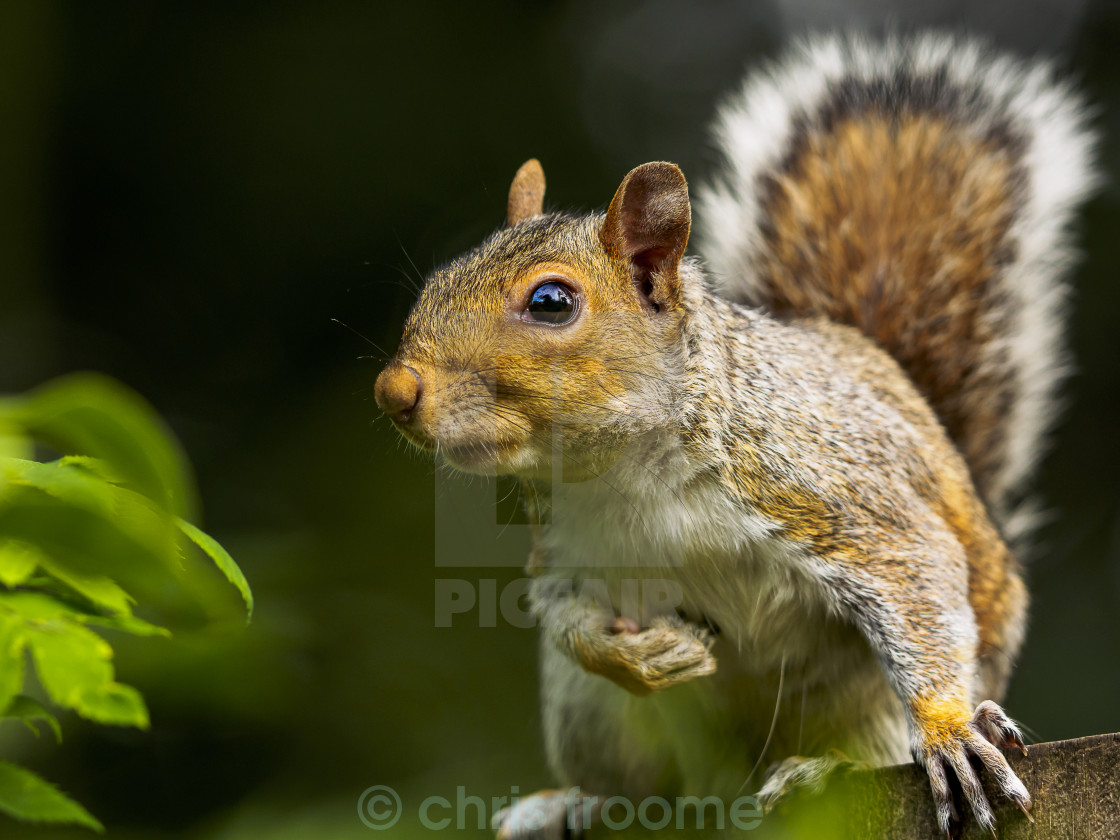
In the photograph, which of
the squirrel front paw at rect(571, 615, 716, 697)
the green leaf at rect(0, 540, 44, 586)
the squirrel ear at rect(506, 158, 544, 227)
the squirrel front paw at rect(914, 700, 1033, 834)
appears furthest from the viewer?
the squirrel ear at rect(506, 158, 544, 227)

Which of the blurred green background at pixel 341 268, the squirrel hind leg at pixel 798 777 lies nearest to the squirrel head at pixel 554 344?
the squirrel hind leg at pixel 798 777

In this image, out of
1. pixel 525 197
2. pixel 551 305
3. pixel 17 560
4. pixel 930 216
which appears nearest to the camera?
pixel 17 560

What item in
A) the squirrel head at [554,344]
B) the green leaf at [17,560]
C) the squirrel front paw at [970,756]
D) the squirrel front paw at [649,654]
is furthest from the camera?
the squirrel front paw at [649,654]

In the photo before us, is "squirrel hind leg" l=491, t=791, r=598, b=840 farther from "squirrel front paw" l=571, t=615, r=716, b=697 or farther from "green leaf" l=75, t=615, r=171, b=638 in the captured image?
"green leaf" l=75, t=615, r=171, b=638

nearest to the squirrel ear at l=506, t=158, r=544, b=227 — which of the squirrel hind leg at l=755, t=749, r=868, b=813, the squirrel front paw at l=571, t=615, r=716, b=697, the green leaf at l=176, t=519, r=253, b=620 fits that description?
the squirrel front paw at l=571, t=615, r=716, b=697

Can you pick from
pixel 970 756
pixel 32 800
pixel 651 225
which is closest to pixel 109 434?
pixel 32 800

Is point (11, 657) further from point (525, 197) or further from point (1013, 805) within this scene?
point (525, 197)

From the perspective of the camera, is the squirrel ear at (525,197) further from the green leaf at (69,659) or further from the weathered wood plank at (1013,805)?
the green leaf at (69,659)
